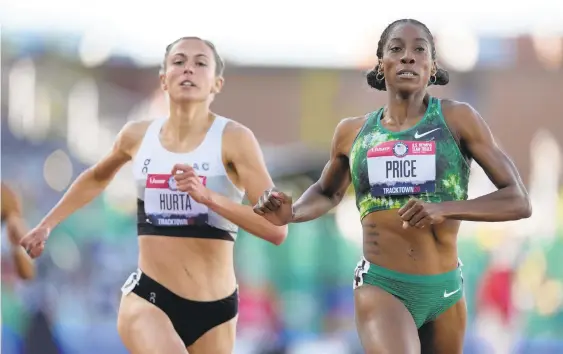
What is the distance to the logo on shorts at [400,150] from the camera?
3.60 meters

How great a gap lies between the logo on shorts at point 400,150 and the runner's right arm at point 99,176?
134cm

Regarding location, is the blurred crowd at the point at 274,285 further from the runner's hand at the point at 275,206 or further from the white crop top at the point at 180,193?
the runner's hand at the point at 275,206

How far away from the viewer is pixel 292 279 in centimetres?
786

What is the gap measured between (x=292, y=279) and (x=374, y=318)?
4.40m

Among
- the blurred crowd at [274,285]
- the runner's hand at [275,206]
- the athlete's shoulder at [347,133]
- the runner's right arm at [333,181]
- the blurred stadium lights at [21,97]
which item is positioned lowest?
the blurred crowd at [274,285]

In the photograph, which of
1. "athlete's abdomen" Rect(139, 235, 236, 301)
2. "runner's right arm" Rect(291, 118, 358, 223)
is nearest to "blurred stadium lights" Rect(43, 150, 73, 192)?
"athlete's abdomen" Rect(139, 235, 236, 301)

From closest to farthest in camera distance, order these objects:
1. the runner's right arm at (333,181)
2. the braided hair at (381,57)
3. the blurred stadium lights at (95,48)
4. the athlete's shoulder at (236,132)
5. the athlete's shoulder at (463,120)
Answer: the athlete's shoulder at (463,120), the braided hair at (381,57), the runner's right arm at (333,181), the athlete's shoulder at (236,132), the blurred stadium lights at (95,48)

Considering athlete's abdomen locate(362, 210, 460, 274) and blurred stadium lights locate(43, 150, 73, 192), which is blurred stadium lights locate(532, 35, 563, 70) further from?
athlete's abdomen locate(362, 210, 460, 274)

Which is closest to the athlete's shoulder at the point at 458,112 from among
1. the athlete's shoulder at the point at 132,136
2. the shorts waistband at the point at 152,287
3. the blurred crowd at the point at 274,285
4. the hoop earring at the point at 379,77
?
the hoop earring at the point at 379,77

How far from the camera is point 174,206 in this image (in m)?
4.25

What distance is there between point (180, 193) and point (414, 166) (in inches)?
→ 44.2

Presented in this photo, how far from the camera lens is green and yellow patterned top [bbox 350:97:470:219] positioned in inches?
140

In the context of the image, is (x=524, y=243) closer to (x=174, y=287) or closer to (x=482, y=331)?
(x=482, y=331)

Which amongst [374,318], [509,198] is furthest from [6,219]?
[509,198]
